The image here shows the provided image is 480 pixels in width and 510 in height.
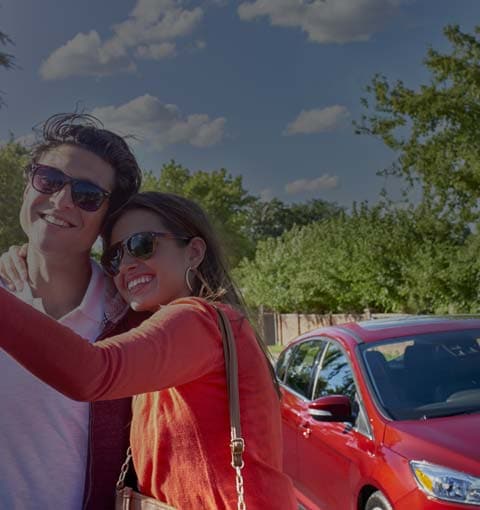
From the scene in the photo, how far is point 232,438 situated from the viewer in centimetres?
146

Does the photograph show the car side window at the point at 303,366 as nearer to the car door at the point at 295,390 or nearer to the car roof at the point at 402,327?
the car door at the point at 295,390

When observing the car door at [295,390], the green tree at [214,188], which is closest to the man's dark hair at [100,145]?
the car door at [295,390]

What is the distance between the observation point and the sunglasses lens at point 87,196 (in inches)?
72.0

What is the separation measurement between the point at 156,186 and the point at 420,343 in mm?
47481

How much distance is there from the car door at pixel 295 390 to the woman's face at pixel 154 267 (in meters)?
3.79

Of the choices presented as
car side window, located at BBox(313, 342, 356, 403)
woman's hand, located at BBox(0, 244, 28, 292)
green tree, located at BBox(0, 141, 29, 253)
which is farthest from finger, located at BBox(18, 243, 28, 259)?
green tree, located at BBox(0, 141, 29, 253)

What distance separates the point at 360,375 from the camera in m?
4.77

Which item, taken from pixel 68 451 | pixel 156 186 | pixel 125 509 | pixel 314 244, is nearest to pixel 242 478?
pixel 125 509

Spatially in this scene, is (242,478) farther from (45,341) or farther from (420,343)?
(420,343)

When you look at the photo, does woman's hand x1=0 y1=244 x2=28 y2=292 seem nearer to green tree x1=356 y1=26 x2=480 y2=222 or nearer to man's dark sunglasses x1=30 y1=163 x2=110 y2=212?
man's dark sunglasses x1=30 y1=163 x2=110 y2=212

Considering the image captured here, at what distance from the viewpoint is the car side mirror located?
15.2 feet

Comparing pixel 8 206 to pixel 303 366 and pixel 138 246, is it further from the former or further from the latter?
pixel 138 246

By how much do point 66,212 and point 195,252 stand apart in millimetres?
313

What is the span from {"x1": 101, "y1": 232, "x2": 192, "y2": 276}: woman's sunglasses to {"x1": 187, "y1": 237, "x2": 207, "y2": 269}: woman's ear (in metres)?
0.02
